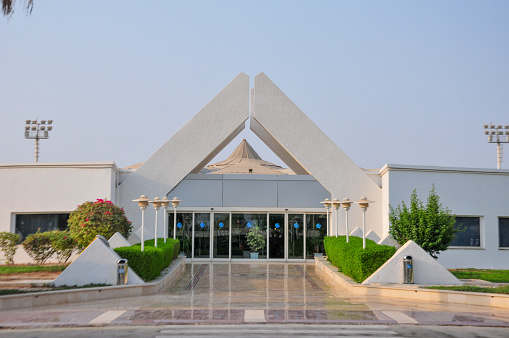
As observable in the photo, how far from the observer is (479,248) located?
2311cm

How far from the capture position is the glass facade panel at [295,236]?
25.3m

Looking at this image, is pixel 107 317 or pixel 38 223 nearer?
pixel 107 317

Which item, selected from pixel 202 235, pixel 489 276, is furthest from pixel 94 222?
pixel 489 276

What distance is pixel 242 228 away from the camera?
82.7 feet

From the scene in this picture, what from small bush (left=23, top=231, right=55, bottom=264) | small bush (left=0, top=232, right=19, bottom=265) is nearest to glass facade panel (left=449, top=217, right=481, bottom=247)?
small bush (left=23, top=231, right=55, bottom=264)

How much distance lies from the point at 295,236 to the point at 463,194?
7.36 meters

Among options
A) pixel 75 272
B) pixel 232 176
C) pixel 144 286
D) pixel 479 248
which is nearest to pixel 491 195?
pixel 479 248

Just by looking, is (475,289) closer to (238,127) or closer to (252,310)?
(252,310)

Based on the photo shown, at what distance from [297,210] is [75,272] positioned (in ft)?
41.3

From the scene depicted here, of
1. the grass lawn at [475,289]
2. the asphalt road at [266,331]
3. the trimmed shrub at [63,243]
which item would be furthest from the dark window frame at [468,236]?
the trimmed shrub at [63,243]

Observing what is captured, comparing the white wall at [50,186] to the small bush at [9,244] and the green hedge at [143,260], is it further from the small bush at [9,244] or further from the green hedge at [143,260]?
the green hedge at [143,260]

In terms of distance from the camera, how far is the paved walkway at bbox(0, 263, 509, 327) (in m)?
10.5

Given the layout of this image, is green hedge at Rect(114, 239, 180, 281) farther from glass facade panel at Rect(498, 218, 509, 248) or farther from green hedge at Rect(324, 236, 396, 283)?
glass facade panel at Rect(498, 218, 509, 248)

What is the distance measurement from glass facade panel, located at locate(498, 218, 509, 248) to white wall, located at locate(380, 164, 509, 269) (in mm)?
311
